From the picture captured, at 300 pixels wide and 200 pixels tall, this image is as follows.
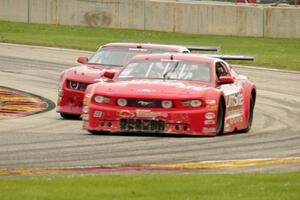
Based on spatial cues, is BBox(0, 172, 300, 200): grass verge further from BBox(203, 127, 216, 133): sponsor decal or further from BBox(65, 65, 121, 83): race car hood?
BBox(65, 65, 121, 83): race car hood

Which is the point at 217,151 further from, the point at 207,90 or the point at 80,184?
the point at 80,184

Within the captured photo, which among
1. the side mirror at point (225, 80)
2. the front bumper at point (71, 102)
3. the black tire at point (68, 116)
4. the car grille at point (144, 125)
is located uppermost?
the side mirror at point (225, 80)


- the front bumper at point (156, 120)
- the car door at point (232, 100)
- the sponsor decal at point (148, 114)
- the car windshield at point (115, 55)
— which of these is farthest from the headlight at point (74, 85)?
the sponsor decal at point (148, 114)

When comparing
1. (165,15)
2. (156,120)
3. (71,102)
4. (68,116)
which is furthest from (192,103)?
(165,15)

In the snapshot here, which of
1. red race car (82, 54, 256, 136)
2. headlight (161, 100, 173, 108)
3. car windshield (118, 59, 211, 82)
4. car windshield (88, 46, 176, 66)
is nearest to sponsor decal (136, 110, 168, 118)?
red race car (82, 54, 256, 136)

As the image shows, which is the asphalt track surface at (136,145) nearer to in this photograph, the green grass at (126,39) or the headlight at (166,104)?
the headlight at (166,104)

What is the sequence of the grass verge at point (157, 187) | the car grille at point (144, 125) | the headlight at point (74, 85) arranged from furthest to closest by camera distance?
the headlight at point (74, 85)
the car grille at point (144, 125)
the grass verge at point (157, 187)

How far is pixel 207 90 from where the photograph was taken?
17859 millimetres

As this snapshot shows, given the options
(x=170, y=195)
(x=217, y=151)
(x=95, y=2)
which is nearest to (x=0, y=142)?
(x=217, y=151)

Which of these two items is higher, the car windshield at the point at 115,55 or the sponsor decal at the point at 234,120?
the car windshield at the point at 115,55

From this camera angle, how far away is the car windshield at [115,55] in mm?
22094

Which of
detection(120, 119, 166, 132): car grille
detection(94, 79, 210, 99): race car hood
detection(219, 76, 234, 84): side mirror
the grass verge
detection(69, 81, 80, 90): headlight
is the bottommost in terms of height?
detection(120, 119, 166, 132): car grille

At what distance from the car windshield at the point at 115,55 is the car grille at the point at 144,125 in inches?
182

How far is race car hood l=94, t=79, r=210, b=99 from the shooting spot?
1753 centimetres
